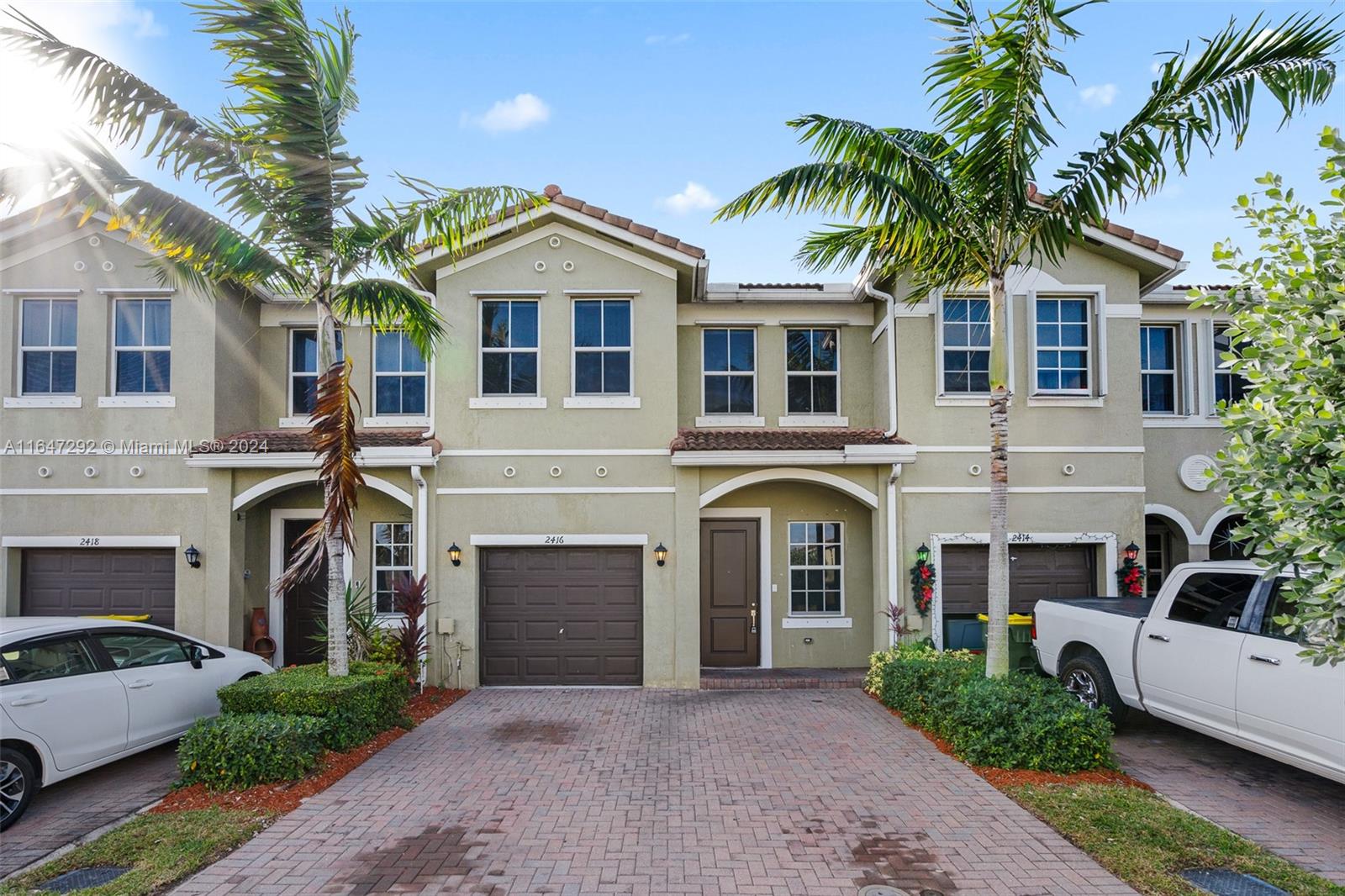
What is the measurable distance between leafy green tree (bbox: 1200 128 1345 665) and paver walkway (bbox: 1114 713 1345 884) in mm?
2062

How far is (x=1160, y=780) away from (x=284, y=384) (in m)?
13.2

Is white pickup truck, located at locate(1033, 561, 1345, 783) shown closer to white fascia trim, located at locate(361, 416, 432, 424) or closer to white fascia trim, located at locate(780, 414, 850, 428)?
white fascia trim, located at locate(780, 414, 850, 428)

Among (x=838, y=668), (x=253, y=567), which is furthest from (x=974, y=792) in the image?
(x=253, y=567)

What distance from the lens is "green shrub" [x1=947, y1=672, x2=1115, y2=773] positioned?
693 cm

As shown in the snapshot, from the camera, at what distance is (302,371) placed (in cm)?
1234

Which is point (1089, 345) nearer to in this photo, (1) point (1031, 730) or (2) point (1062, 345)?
(2) point (1062, 345)

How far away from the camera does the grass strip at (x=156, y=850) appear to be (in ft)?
16.3

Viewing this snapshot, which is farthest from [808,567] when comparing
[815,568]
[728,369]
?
[728,369]

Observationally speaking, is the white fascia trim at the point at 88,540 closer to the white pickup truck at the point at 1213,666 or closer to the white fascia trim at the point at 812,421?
A: the white fascia trim at the point at 812,421

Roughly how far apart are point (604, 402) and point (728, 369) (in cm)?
252

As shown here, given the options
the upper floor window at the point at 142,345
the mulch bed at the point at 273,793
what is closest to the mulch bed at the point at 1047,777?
the mulch bed at the point at 273,793

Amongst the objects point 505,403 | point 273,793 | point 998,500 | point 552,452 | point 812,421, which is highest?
point 505,403

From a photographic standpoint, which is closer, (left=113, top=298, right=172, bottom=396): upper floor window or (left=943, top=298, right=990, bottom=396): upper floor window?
(left=943, top=298, right=990, bottom=396): upper floor window

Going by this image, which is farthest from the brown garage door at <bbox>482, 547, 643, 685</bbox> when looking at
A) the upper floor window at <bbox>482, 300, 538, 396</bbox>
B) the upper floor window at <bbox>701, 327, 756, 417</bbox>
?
the upper floor window at <bbox>701, 327, 756, 417</bbox>
